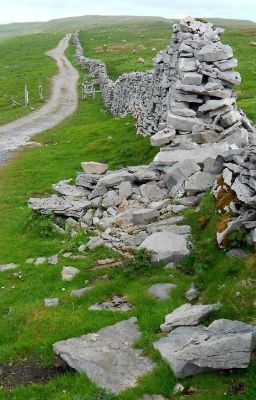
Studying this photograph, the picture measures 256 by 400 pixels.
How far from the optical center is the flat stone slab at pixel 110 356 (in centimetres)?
1161

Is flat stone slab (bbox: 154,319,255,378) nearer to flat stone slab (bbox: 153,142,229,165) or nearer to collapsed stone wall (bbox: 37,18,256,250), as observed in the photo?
collapsed stone wall (bbox: 37,18,256,250)

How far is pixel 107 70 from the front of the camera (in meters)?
81.8

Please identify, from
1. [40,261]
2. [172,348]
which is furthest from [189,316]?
[40,261]

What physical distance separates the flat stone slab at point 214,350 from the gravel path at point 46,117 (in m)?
27.8

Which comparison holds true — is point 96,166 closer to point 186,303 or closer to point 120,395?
point 186,303

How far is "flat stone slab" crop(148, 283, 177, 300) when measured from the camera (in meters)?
14.4

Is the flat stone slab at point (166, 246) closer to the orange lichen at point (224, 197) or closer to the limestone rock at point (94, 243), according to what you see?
the orange lichen at point (224, 197)

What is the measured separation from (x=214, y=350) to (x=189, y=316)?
6.17 feet

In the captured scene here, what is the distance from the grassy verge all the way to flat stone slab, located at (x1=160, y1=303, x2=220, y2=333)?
4603 centimetres

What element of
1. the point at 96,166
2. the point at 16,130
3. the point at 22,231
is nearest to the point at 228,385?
the point at 22,231

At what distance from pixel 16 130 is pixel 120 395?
42.4m

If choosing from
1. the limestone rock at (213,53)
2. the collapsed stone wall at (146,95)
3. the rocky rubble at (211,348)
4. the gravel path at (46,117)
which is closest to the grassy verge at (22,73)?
the gravel path at (46,117)

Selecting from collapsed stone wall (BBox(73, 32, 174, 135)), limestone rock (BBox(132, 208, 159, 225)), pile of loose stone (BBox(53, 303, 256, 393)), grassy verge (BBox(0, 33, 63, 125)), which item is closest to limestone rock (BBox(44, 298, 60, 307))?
pile of loose stone (BBox(53, 303, 256, 393))

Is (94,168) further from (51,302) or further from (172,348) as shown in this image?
(172,348)
